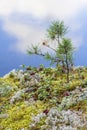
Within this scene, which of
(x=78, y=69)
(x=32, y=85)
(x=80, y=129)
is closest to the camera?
(x=80, y=129)

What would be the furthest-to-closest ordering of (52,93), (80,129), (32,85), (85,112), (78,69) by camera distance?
(78,69) < (32,85) < (52,93) < (85,112) < (80,129)

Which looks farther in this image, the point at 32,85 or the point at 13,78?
the point at 13,78

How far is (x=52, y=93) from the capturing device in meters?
22.8

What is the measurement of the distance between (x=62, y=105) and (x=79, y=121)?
196 cm

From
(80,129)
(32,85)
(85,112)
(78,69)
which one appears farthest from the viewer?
(78,69)

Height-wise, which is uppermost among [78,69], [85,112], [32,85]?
[78,69]

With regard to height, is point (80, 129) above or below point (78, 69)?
below

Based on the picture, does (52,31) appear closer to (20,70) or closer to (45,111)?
(20,70)

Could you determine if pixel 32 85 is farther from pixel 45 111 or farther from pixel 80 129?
pixel 80 129

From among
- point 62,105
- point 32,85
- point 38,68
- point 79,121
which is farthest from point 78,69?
point 79,121

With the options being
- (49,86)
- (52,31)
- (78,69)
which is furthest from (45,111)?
(78,69)

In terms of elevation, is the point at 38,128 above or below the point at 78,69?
below

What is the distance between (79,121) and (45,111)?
2053mm

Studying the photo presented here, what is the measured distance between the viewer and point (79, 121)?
59.6 feet
